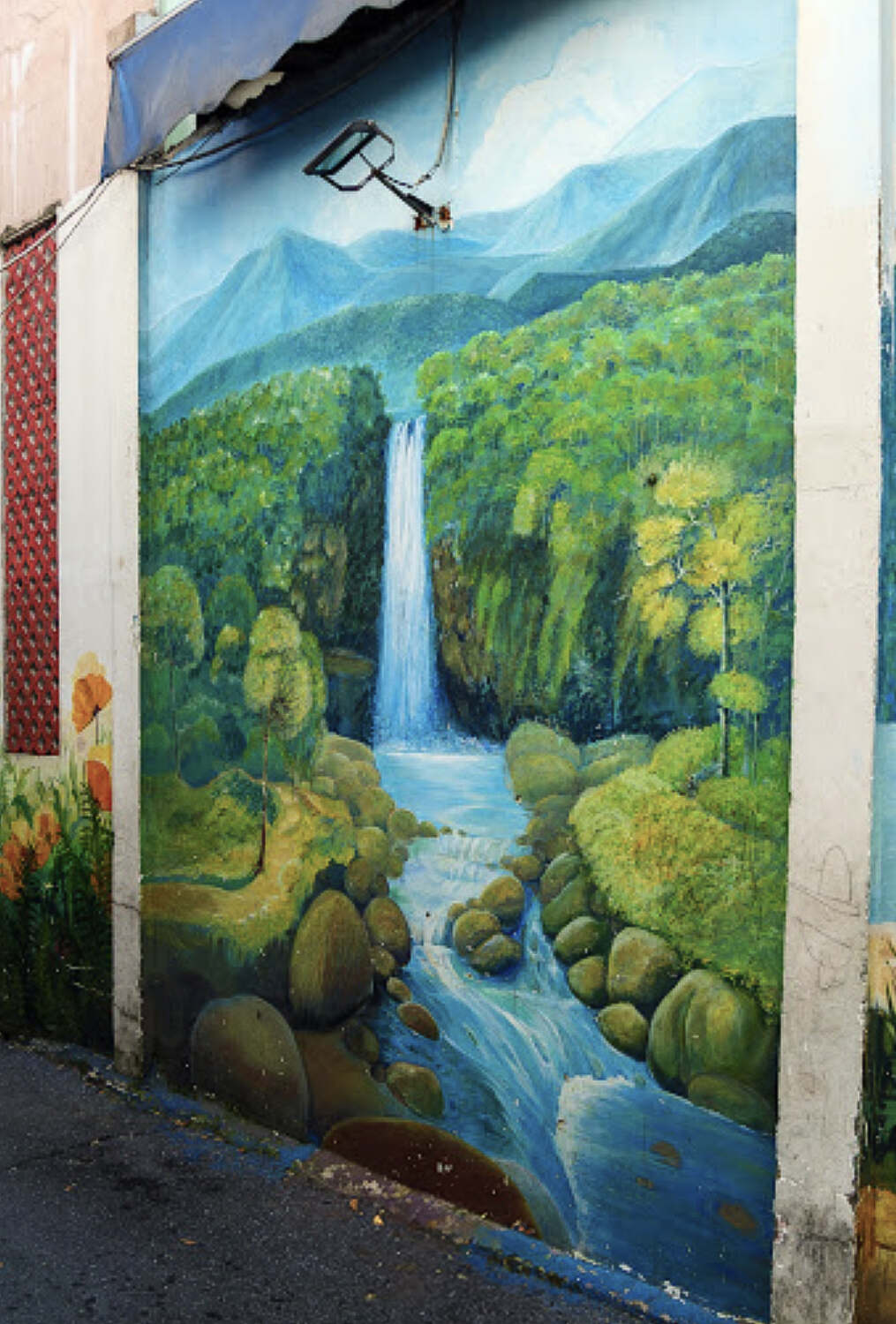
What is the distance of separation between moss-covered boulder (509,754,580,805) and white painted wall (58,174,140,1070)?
2.23 metres

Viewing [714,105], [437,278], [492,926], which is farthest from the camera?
[437,278]

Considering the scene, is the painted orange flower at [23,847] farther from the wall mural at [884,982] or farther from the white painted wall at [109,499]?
the wall mural at [884,982]

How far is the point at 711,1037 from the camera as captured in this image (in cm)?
348

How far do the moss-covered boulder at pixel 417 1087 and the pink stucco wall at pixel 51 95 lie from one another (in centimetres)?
424

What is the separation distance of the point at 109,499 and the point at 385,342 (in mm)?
1858

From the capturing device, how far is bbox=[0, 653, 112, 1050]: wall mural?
5793mm

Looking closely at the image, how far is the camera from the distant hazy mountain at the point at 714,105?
11.0 feet

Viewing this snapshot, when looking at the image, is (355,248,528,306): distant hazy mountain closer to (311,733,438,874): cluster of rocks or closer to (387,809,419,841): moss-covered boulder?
(311,733,438,874): cluster of rocks

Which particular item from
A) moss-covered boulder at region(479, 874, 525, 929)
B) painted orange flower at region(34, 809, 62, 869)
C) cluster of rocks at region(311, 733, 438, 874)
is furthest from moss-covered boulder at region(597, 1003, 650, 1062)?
painted orange flower at region(34, 809, 62, 869)

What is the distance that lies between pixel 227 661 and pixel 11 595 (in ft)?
6.51

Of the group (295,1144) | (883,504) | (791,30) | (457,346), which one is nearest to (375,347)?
(457,346)

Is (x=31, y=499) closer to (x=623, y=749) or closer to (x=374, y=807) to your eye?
(x=374, y=807)

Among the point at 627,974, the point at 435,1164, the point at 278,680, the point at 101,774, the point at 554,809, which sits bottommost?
the point at 435,1164

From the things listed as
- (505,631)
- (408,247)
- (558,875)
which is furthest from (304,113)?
(558,875)
